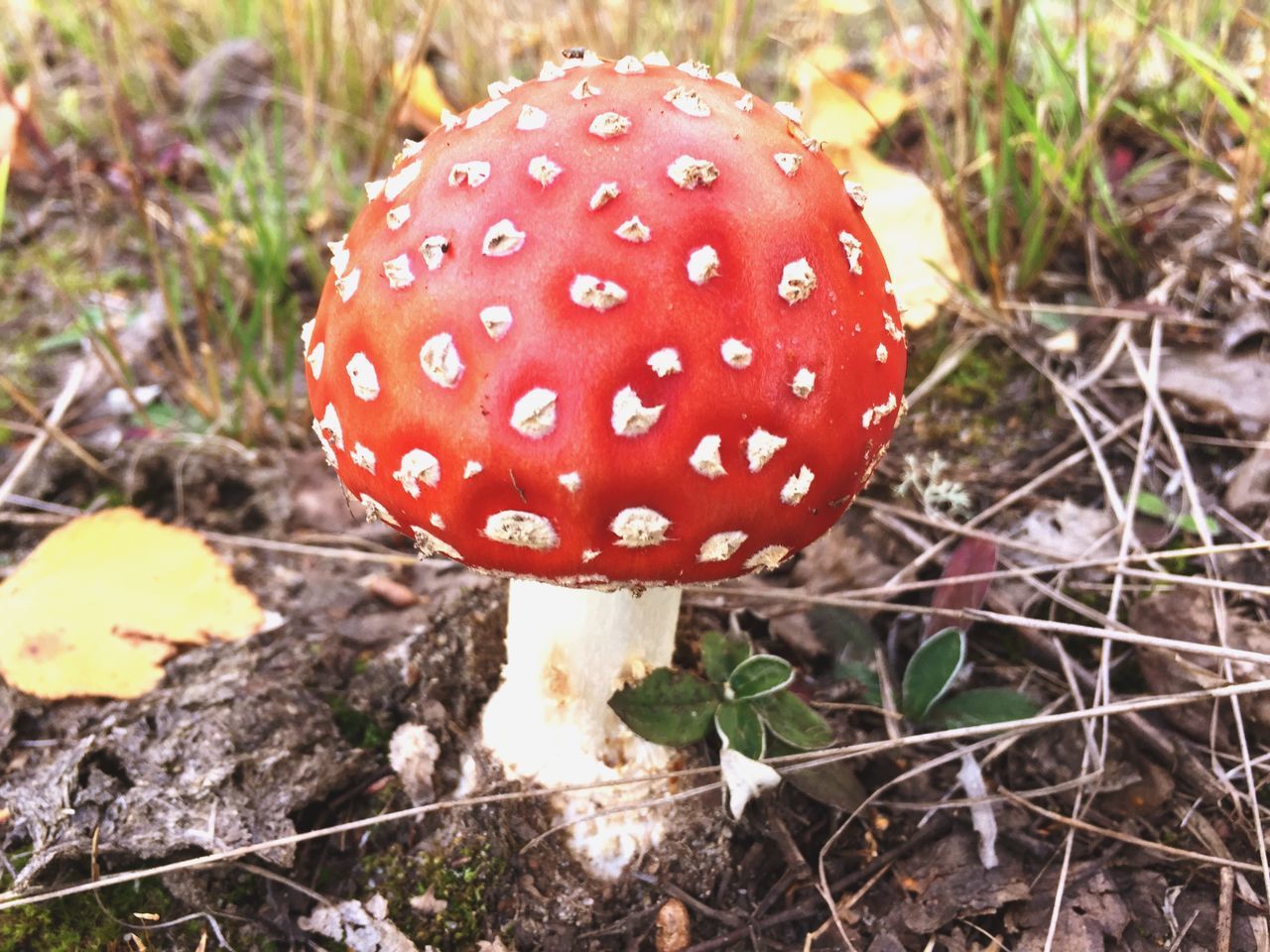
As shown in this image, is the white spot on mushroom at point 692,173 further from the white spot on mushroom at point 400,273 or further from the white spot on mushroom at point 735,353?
the white spot on mushroom at point 400,273

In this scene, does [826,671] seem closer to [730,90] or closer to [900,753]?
[900,753]

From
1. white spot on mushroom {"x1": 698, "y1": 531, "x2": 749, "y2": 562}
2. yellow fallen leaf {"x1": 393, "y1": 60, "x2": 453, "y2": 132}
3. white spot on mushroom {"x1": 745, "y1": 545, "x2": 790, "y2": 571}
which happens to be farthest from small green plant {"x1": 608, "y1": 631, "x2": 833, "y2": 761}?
yellow fallen leaf {"x1": 393, "y1": 60, "x2": 453, "y2": 132}

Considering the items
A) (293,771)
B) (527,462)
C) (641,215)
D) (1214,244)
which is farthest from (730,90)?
(1214,244)

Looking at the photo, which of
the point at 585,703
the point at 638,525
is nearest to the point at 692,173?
the point at 638,525

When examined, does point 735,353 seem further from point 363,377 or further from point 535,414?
point 363,377

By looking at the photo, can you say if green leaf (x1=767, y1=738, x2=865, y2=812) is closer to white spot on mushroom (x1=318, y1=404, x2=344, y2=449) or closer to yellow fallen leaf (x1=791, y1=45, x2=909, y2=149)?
white spot on mushroom (x1=318, y1=404, x2=344, y2=449)

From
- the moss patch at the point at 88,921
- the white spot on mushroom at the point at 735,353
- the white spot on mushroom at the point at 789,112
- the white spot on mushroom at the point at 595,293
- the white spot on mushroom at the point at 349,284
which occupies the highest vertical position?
the white spot on mushroom at the point at 789,112

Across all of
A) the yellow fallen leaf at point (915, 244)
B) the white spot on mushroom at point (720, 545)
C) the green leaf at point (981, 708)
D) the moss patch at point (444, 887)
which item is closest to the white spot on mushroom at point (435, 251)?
the white spot on mushroom at point (720, 545)
